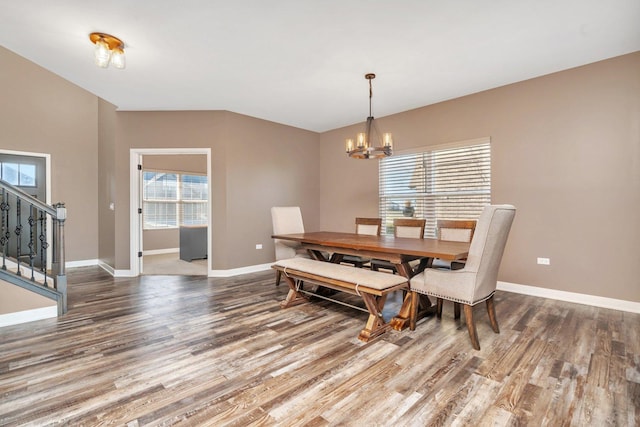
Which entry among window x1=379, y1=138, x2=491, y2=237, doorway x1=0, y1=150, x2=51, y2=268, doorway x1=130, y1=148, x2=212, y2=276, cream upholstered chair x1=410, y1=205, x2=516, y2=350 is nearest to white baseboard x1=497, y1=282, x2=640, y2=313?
window x1=379, y1=138, x2=491, y2=237

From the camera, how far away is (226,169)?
4.86m

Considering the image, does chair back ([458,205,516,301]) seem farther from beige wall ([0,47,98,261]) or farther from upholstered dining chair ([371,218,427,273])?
beige wall ([0,47,98,261])

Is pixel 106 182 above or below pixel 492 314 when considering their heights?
above

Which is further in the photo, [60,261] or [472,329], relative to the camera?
[60,261]

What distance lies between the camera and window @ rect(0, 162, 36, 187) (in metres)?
4.79

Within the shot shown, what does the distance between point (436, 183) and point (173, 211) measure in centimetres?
641

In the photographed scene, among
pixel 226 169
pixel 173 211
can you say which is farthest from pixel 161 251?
pixel 226 169

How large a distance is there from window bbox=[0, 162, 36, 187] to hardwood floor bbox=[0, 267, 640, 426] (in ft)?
10.4

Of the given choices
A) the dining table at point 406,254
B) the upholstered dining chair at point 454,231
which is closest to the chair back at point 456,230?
the upholstered dining chair at point 454,231

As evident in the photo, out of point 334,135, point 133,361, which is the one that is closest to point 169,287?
point 133,361

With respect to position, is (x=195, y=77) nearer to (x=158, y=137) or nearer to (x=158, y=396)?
(x=158, y=137)

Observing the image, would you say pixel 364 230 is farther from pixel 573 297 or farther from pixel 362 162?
pixel 573 297

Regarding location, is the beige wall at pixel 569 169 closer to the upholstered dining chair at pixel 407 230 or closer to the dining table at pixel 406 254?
the upholstered dining chair at pixel 407 230

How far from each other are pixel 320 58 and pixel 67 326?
11.7ft
